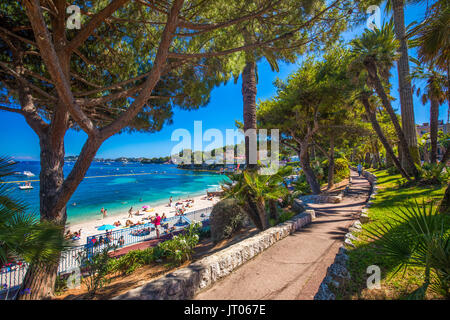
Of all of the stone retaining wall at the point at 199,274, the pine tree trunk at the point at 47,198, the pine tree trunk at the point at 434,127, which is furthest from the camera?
the pine tree trunk at the point at 434,127

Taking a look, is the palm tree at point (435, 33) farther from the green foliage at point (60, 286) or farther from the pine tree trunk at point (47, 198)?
the green foliage at point (60, 286)

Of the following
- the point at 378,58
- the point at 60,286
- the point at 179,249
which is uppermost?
the point at 378,58

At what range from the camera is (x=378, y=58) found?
9.91m

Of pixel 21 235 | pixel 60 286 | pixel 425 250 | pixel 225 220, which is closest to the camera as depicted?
pixel 21 235

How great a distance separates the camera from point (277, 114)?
12773 millimetres

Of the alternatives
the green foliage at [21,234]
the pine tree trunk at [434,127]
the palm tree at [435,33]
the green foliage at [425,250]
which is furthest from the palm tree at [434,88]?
the green foliage at [21,234]

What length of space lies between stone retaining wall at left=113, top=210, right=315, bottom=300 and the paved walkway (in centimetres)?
13

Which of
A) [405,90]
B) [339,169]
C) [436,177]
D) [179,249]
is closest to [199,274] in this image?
[179,249]

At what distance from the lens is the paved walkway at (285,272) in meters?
2.99

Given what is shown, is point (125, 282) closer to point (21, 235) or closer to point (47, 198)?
point (47, 198)

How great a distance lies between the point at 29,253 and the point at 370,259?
5.22 meters

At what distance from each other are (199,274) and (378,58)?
13.6 meters

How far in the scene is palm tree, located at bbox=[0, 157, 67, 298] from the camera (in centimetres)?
181

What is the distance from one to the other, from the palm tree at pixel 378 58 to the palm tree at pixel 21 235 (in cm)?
1383
